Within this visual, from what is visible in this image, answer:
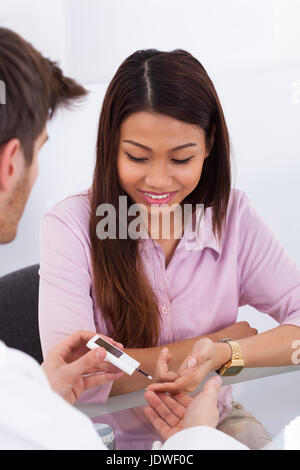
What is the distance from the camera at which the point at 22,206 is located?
2.19 feet

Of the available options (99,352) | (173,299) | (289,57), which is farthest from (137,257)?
(289,57)

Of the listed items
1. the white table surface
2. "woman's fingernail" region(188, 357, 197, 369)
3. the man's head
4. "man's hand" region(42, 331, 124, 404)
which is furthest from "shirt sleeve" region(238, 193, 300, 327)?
the man's head

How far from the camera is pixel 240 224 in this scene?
1175 millimetres

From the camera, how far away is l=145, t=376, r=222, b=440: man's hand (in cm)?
76

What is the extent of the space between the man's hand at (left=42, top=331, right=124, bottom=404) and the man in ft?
0.56

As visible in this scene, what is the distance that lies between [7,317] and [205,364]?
0.45m

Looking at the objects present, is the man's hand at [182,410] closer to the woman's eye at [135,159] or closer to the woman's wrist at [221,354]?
the woman's wrist at [221,354]

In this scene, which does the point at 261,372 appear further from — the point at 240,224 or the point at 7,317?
the point at 7,317

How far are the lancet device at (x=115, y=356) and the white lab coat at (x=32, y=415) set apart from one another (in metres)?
0.30

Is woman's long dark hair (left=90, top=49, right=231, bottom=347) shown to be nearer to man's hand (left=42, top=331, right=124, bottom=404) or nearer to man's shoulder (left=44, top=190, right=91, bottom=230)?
man's shoulder (left=44, top=190, right=91, bottom=230)

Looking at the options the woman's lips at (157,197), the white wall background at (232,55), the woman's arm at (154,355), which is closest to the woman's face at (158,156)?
Result: the woman's lips at (157,197)

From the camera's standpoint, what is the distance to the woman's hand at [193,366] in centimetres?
90

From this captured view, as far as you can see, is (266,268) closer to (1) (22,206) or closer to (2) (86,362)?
(2) (86,362)

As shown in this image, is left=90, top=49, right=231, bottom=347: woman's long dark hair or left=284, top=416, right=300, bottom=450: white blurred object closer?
left=284, top=416, right=300, bottom=450: white blurred object
